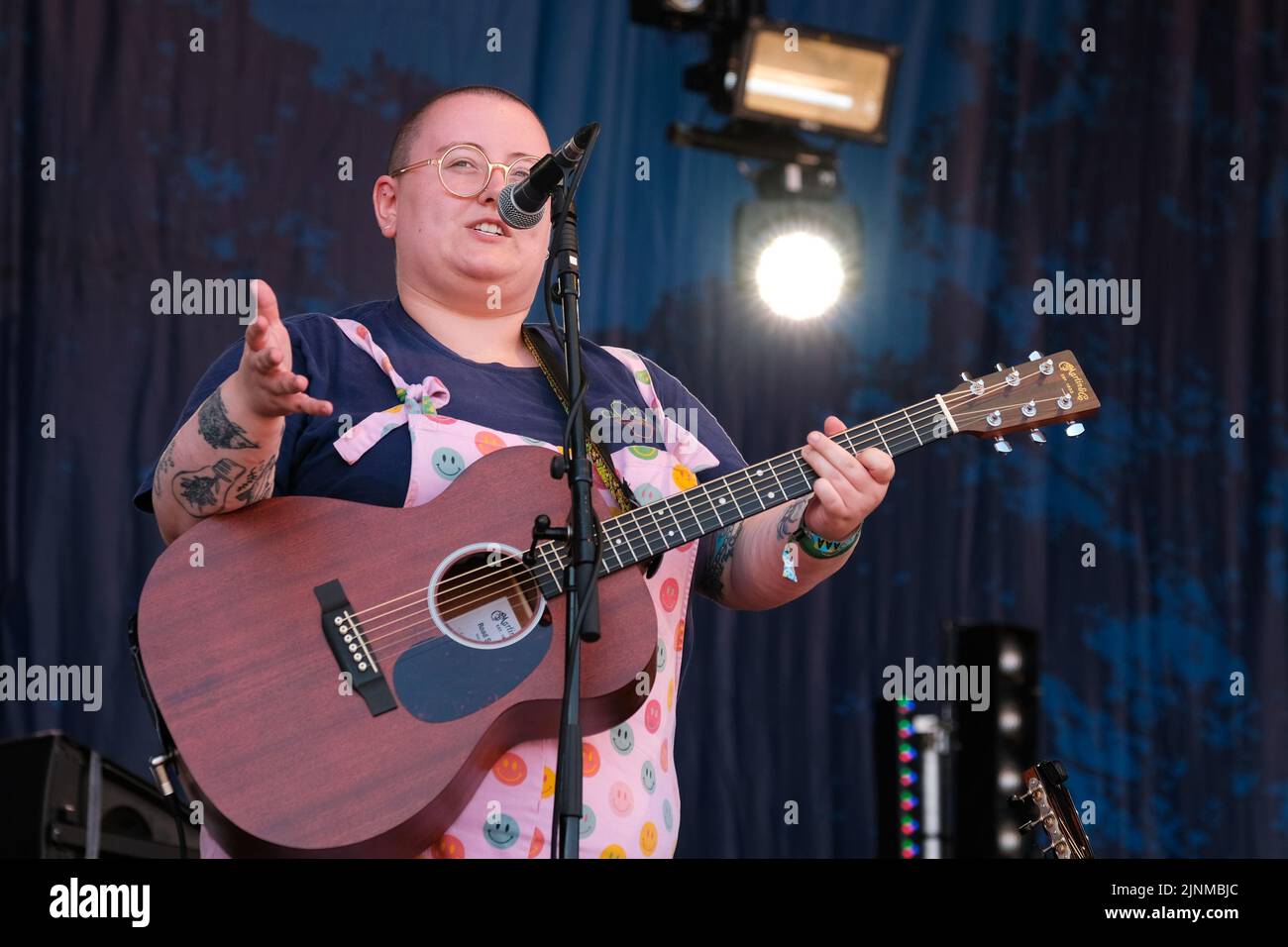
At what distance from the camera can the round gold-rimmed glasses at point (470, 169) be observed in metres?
2.48

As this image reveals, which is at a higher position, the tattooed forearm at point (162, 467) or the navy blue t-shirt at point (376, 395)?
the navy blue t-shirt at point (376, 395)

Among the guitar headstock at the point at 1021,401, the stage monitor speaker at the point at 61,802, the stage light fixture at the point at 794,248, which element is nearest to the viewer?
the guitar headstock at the point at 1021,401

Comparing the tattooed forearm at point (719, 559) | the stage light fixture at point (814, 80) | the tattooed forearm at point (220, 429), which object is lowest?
the tattooed forearm at point (719, 559)

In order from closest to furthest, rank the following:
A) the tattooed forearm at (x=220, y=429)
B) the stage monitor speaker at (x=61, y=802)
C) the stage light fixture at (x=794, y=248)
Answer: the tattooed forearm at (x=220, y=429) → the stage monitor speaker at (x=61, y=802) → the stage light fixture at (x=794, y=248)

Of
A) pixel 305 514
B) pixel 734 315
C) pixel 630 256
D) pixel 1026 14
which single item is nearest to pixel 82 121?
pixel 630 256

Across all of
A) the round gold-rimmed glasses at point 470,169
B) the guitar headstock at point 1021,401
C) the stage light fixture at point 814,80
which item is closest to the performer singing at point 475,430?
the round gold-rimmed glasses at point 470,169

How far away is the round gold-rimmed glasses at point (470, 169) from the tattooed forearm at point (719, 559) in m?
0.73

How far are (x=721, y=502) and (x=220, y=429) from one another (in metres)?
0.81

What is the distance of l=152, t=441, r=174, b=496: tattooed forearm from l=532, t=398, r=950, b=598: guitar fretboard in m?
0.57

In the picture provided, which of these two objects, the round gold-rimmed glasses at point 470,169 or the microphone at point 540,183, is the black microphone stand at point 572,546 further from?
the round gold-rimmed glasses at point 470,169

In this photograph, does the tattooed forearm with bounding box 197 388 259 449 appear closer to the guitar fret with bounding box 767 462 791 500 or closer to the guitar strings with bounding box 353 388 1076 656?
the guitar strings with bounding box 353 388 1076 656

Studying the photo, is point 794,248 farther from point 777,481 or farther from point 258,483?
point 258,483

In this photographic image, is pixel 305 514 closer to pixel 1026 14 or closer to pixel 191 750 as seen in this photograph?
pixel 191 750
